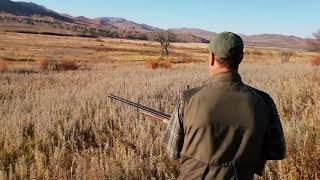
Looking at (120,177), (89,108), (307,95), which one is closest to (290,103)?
(307,95)

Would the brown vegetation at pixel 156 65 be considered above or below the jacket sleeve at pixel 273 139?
below

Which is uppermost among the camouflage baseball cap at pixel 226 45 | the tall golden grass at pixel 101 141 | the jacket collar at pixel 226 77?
the camouflage baseball cap at pixel 226 45

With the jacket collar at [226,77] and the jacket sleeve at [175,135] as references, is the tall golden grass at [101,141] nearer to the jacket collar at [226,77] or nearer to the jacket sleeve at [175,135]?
the jacket sleeve at [175,135]

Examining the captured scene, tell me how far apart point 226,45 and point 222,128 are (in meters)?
0.51

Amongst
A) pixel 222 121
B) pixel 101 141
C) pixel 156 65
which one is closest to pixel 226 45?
pixel 222 121

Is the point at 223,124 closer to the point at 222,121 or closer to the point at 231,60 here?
the point at 222,121

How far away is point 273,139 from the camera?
125 inches

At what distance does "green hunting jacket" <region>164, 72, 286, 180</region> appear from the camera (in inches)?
114

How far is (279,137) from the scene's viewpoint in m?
3.19

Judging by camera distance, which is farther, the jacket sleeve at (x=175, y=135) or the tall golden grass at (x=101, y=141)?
the tall golden grass at (x=101, y=141)

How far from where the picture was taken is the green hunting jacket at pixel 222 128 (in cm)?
289

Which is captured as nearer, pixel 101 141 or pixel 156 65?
pixel 101 141

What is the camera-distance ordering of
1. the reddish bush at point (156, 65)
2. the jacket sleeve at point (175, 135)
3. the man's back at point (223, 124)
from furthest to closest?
1. the reddish bush at point (156, 65)
2. the jacket sleeve at point (175, 135)
3. the man's back at point (223, 124)

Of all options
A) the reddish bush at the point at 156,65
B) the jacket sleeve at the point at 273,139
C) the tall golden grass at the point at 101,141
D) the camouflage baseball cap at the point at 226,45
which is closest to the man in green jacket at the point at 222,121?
the camouflage baseball cap at the point at 226,45
